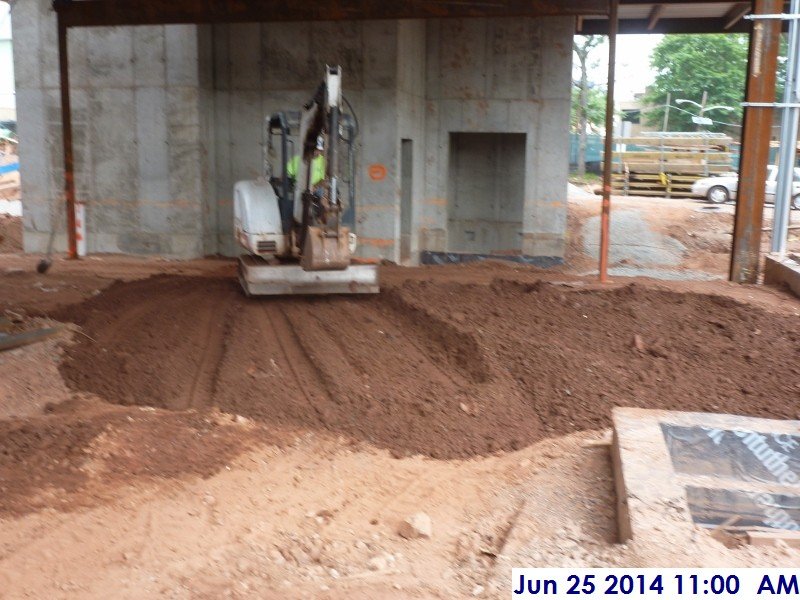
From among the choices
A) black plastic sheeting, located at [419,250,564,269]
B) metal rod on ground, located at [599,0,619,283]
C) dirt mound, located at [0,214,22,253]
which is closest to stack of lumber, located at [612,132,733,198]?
black plastic sheeting, located at [419,250,564,269]

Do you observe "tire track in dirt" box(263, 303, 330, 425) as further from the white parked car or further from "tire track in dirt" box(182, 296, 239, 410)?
the white parked car

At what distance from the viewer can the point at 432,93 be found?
62.9ft

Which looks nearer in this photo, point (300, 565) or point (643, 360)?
point (300, 565)

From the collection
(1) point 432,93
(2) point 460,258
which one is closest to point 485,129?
(1) point 432,93

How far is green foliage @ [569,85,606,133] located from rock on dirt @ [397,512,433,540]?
135 feet

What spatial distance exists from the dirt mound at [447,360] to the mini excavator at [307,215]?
0.35 metres

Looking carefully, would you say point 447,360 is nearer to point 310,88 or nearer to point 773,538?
point 773,538

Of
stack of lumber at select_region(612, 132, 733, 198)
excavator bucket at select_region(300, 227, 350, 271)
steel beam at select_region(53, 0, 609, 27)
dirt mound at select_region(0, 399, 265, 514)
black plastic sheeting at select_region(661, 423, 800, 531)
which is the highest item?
steel beam at select_region(53, 0, 609, 27)

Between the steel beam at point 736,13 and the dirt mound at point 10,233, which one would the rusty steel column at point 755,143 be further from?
the dirt mound at point 10,233

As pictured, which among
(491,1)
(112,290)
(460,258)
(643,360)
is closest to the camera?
(643,360)

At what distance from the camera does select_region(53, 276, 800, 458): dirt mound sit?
26.5 feet

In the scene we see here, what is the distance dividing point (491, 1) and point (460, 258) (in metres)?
6.68

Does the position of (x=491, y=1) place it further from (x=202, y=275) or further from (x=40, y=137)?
(x=40, y=137)

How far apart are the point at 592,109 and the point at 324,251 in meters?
40.3
